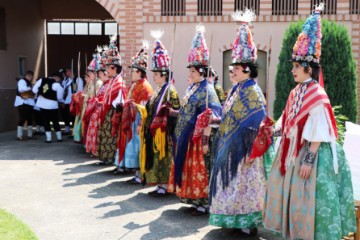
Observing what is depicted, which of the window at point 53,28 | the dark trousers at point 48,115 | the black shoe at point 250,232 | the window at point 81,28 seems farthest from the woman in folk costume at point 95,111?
the window at point 53,28

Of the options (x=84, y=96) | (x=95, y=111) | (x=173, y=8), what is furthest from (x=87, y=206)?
(x=173, y=8)

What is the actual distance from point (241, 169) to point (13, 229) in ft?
7.22

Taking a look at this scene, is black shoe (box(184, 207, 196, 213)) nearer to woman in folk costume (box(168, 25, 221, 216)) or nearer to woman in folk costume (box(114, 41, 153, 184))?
woman in folk costume (box(168, 25, 221, 216))

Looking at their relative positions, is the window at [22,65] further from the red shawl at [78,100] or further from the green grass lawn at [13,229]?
the green grass lawn at [13,229]

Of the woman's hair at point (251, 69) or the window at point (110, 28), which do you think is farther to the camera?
the window at point (110, 28)

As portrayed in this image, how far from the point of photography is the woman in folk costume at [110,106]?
784 cm

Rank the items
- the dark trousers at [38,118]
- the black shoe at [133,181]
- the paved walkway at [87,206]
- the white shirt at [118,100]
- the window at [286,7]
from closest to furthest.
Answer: the paved walkway at [87,206] < the black shoe at [133,181] < the white shirt at [118,100] < the window at [286,7] < the dark trousers at [38,118]

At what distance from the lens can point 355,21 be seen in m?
10.6

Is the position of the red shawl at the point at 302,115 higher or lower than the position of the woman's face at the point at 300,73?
lower

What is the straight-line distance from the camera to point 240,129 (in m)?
4.59

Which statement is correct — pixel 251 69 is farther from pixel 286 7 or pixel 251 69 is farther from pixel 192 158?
pixel 286 7

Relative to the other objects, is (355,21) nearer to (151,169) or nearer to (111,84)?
(111,84)

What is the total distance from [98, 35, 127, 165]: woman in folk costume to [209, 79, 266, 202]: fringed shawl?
3.45 metres

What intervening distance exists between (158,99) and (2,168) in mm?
3497
